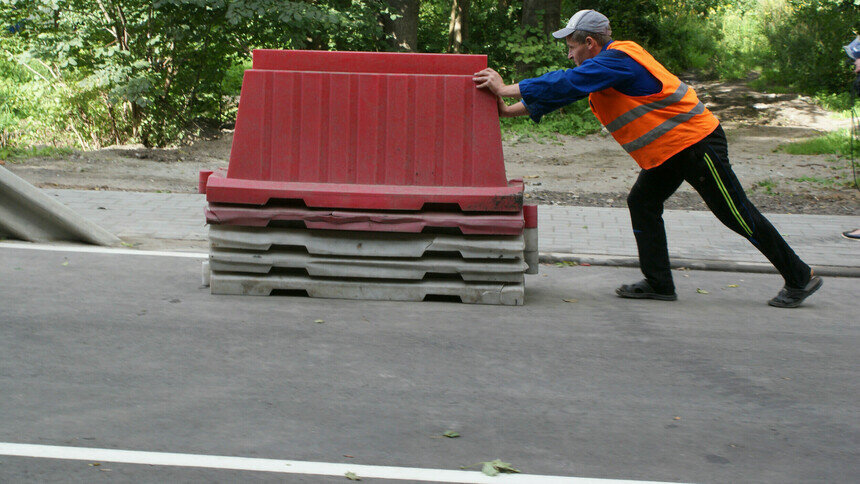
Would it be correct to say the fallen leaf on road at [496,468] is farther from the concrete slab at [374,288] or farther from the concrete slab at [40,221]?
the concrete slab at [40,221]

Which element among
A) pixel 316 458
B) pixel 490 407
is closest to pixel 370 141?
pixel 490 407

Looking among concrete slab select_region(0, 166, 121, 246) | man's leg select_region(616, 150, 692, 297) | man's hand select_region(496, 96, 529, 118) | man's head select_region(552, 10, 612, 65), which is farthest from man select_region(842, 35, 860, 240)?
concrete slab select_region(0, 166, 121, 246)

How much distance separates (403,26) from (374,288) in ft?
42.6

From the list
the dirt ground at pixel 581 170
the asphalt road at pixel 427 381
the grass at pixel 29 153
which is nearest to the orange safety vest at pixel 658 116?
the asphalt road at pixel 427 381

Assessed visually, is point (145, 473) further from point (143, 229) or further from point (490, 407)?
point (143, 229)

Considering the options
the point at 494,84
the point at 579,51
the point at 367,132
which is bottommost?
the point at 367,132

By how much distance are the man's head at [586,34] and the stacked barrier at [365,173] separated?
0.60 meters

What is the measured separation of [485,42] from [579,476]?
25.5 meters

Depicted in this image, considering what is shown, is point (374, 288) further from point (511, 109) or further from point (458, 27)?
point (458, 27)

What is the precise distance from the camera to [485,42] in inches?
1096

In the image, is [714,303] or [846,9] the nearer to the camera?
[714,303]

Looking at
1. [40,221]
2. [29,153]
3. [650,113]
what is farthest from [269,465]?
[29,153]

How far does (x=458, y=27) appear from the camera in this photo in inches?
1035

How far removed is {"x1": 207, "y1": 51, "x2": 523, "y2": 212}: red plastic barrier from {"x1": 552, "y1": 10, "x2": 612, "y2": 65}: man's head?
62 cm
